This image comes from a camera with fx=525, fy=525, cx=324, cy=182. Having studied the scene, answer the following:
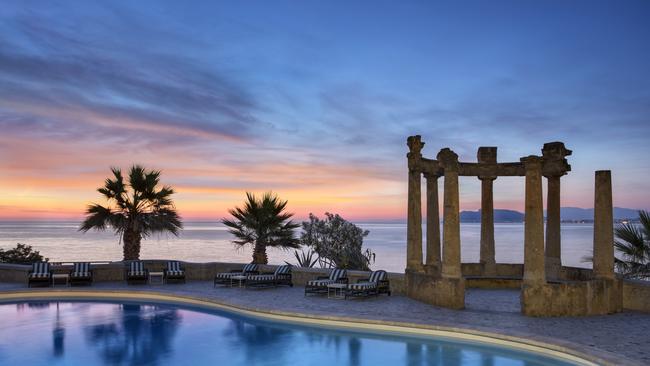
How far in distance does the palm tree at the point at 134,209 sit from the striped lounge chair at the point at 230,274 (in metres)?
3.35

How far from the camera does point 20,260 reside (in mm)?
26359

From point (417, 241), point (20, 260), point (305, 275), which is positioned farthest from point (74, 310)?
point (20, 260)

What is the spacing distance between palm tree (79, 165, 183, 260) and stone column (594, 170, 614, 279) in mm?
15359

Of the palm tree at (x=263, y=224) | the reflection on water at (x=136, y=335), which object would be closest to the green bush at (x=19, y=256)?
the palm tree at (x=263, y=224)

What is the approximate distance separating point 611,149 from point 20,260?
3033cm

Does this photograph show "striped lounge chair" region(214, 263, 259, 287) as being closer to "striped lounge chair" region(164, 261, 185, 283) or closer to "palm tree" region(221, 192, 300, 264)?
"striped lounge chair" region(164, 261, 185, 283)

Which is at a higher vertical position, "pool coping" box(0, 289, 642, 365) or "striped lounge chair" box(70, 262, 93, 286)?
"striped lounge chair" box(70, 262, 93, 286)

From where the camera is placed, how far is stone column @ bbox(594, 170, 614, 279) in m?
13.7

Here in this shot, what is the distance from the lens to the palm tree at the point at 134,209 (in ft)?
71.1

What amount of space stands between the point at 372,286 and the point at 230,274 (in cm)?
582

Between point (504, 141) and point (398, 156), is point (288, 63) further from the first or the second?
point (398, 156)

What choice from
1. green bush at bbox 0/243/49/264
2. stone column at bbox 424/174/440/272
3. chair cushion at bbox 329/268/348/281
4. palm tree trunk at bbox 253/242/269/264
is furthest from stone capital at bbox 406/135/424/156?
green bush at bbox 0/243/49/264

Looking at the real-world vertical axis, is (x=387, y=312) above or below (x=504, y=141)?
below

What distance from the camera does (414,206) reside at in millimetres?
16969
